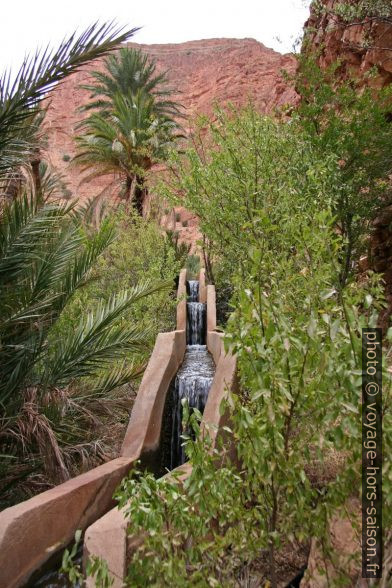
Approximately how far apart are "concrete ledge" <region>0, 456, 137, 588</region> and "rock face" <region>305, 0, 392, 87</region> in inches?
378

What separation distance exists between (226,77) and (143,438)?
35.3 metres

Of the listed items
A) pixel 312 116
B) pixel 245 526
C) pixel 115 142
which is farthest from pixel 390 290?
pixel 115 142

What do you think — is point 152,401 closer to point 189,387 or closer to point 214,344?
point 189,387

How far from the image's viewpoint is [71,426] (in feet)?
14.4

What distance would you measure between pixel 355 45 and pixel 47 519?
10554mm

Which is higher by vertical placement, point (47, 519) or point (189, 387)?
point (189, 387)

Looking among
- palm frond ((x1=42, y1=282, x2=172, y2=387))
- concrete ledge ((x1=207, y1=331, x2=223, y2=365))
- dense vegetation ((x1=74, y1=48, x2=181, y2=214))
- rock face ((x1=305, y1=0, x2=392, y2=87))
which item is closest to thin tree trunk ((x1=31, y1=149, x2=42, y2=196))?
palm frond ((x1=42, y1=282, x2=172, y2=387))

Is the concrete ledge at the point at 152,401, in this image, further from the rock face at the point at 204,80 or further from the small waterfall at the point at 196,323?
the rock face at the point at 204,80

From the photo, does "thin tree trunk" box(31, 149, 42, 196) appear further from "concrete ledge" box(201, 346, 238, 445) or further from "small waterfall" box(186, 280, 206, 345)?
"small waterfall" box(186, 280, 206, 345)

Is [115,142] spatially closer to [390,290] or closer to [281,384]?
[390,290]

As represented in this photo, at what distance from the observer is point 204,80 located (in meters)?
37.5

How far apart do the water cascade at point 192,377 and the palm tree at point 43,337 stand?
108 centimetres

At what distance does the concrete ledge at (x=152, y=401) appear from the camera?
487 cm

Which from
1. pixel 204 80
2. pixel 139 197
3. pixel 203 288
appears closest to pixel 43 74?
pixel 203 288
